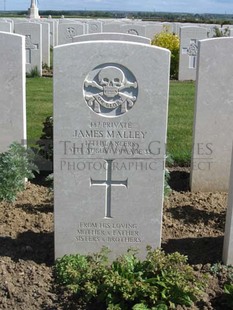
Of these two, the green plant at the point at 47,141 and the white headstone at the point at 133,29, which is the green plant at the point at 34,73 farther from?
the green plant at the point at 47,141

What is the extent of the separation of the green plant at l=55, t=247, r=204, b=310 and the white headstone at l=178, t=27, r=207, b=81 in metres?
10.9

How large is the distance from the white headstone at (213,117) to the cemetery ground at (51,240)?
220 mm

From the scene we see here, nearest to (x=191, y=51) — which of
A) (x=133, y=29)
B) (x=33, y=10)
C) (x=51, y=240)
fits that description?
(x=133, y=29)

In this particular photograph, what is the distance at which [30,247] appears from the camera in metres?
4.29

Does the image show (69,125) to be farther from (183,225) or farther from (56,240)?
(183,225)

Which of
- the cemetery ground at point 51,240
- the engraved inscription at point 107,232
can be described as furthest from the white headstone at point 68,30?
the engraved inscription at point 107,232

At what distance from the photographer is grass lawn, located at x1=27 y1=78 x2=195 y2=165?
729cm

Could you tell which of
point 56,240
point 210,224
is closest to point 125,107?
point 56,240

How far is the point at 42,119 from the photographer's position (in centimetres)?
886

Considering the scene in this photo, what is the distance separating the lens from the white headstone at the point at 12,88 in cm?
548

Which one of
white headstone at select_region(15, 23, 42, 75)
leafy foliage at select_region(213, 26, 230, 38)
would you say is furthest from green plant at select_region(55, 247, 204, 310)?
leafy foliage at select_region(213, 26, 230, 38)

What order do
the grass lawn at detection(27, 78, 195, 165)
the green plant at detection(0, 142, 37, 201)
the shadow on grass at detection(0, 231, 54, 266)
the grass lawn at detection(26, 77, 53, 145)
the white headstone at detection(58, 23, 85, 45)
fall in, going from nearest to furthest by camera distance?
the shadow on grass at detection(0, 231, 54, 266) → the green plant at detection(0, 142, 37, 201) → the grass lawn at detection(27, 78, 195, 165) → the grass lawn at detection(26, 77, 53, 145) → the white headstone at detection(58, 23, 85, 45)

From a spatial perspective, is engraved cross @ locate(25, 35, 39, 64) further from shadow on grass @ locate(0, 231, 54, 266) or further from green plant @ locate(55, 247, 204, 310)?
green plant @ locate(55, 247, 204, 310)

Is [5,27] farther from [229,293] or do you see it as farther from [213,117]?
[229,293]
